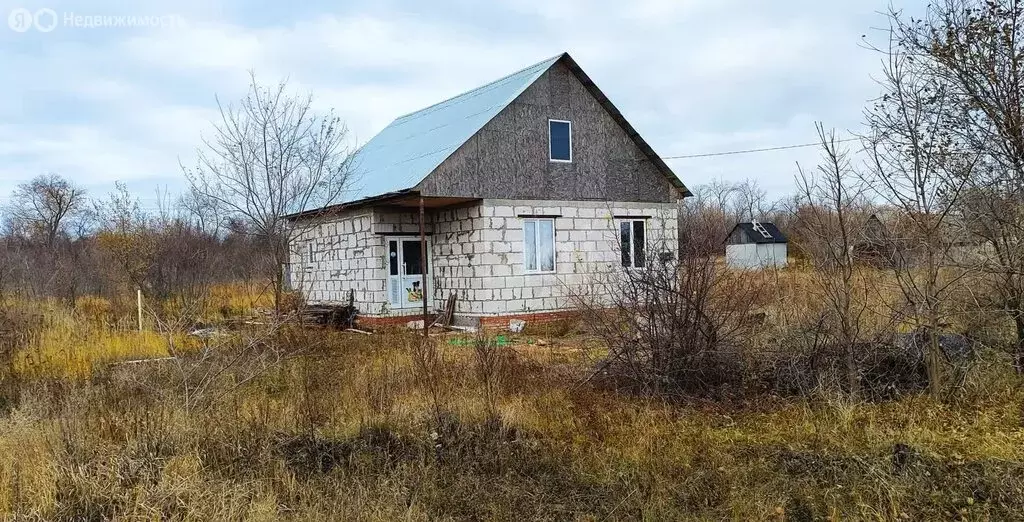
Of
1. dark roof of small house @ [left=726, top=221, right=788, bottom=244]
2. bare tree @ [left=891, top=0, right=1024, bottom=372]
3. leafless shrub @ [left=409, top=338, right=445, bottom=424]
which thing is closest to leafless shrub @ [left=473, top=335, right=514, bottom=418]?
leafless shrub @ [left=409, top=338, right=445, bottom=424]

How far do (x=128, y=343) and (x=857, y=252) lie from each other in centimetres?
1094

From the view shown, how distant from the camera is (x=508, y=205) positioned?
15617mm

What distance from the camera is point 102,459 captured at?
512 cm

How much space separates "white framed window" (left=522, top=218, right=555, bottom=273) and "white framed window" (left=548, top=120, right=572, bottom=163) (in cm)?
153

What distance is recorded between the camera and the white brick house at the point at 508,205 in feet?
50.5

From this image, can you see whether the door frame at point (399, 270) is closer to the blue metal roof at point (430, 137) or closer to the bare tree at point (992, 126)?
the blue metal roof at point (430, 137)

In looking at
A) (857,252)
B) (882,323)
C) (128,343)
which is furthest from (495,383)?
(128,343)

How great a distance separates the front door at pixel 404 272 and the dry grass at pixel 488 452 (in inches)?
331

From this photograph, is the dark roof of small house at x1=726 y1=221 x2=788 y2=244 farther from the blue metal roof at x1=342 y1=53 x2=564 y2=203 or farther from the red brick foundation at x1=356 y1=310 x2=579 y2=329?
the red brick foundation at x1=356 y1=310 x2=579 y2=329

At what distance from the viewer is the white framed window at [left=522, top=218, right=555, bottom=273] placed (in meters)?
16.0

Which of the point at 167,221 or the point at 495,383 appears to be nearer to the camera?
the point at 495,383

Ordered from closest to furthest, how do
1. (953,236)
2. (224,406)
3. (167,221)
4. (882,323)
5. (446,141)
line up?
(224,406) → (953,236) → (882,323) → (446,141) → (167,221)

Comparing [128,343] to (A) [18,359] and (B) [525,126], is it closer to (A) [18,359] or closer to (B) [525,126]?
(A) [18,359]

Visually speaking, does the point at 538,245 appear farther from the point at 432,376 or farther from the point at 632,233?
the point at 432,376
